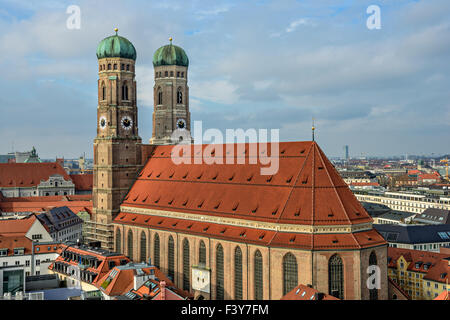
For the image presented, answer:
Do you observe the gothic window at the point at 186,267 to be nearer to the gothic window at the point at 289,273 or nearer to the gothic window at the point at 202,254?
the gothic window at the point at 202,254

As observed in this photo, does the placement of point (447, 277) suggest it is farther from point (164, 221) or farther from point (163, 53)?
point (163, 53)

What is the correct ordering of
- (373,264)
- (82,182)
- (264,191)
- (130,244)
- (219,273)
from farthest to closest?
(82,182) → (130,244) → (264,191) → (219,273) → (373,264)

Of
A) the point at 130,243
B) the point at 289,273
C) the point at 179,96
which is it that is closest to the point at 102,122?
the point at 179,96

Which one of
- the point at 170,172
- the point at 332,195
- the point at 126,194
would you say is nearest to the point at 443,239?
the point at 332,195

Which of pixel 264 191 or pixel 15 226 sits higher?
pixel 264 191

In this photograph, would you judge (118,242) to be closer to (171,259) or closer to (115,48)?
(171,259)

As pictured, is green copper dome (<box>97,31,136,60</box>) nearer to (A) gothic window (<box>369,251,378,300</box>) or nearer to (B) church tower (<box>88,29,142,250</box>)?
(B) church tower (<box>88,29,142,250</box>)
